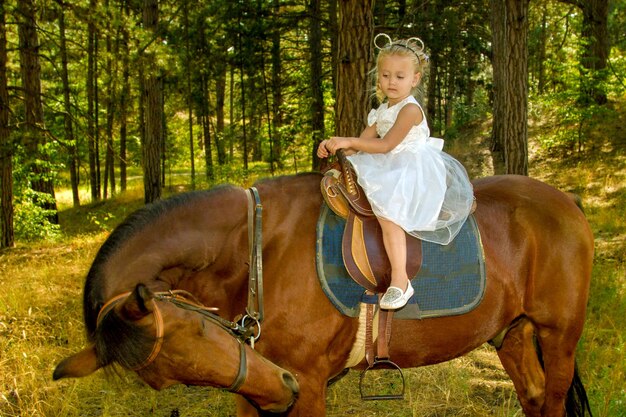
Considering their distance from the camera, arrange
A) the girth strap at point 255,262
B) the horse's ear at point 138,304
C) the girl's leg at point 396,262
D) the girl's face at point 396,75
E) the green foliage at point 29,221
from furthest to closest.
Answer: the green foliage at point 29,221
the girl's face at point 396,75
the girl's leg at point 396,262
the girth strap at point 255,262
the horse's ear at point 138,304

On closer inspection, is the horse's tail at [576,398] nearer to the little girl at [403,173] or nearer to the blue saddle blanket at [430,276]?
the blue saddle blanket at [430,276]

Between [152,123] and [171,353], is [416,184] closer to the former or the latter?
[171,353]

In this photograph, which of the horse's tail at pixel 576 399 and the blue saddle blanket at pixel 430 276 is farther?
the horse's tail at pixel 576 399

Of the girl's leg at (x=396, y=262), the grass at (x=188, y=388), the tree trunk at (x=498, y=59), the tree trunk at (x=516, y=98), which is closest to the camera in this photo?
the girl's leg at (x=396, y=262)

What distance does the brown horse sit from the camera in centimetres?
207

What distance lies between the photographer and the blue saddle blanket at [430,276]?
2578 mm

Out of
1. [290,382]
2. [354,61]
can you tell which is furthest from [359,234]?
[354,61]

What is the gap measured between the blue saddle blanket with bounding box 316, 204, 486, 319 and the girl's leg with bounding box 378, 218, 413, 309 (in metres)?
0.13

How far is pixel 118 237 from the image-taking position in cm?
237

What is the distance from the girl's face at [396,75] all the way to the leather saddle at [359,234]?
19.1 inches

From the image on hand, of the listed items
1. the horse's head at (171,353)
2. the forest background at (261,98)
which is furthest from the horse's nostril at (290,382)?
the forest background at (261,98)

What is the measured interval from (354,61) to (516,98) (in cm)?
264

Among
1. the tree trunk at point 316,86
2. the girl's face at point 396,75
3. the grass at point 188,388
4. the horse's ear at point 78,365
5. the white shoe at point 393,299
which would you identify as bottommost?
the grass at point 188,388

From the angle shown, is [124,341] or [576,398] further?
[576,398]
